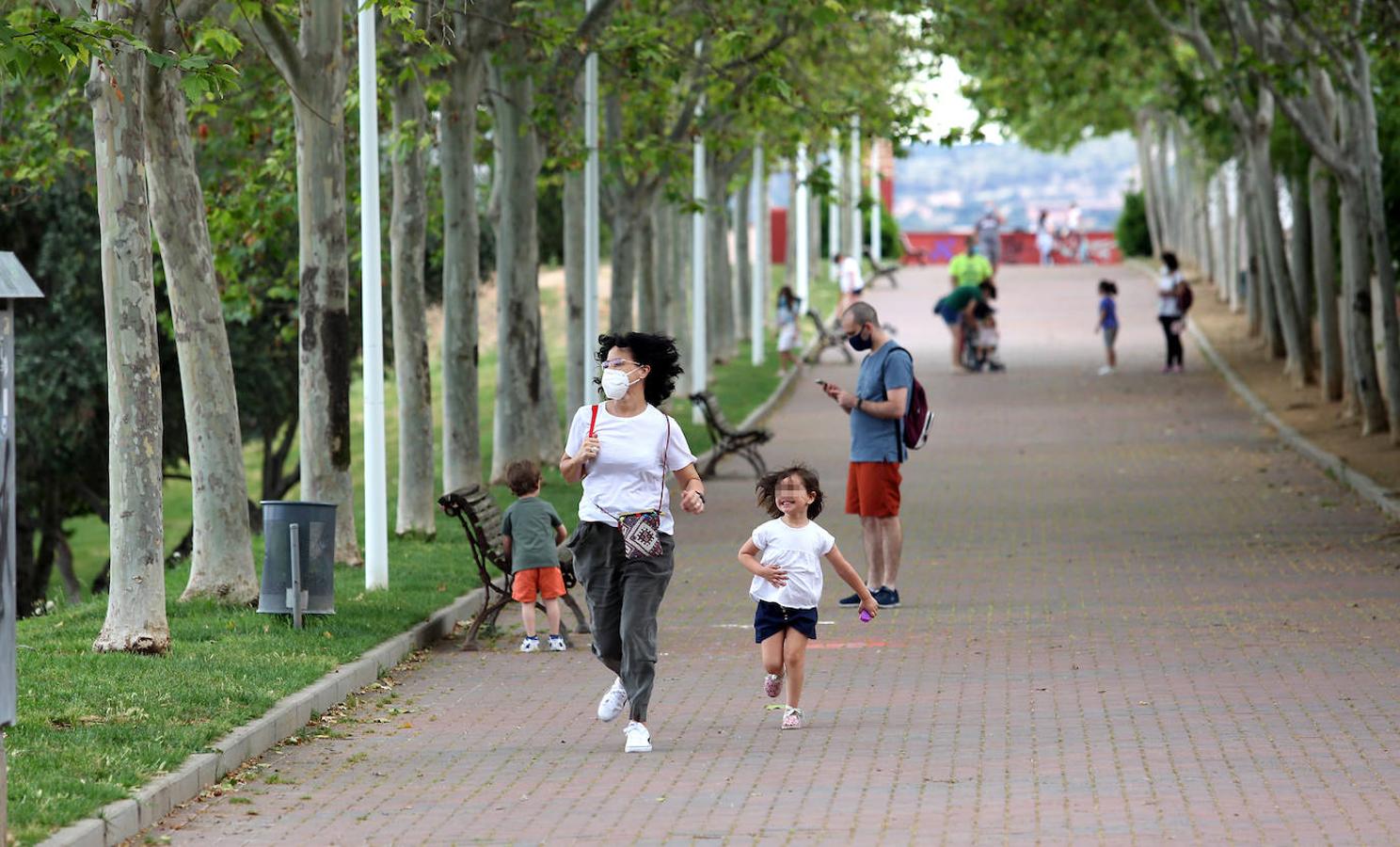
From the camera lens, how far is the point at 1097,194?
530 feet

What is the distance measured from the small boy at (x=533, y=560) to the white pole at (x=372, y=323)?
2083mm

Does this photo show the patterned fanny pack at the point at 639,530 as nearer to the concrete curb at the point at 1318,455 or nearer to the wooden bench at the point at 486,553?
the wooden bench at the point at 486,553

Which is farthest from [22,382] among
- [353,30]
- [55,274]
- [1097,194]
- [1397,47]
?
[1097,194]

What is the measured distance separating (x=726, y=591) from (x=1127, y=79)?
91.9 feet

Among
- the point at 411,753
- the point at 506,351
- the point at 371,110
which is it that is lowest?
the point at 411,753

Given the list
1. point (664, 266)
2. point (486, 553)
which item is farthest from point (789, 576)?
point (664, 266)

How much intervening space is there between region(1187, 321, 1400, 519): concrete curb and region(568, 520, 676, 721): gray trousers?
10.7m

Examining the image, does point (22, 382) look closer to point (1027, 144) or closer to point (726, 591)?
point (726, 591)

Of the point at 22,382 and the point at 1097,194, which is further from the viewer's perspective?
the point at 1097,194

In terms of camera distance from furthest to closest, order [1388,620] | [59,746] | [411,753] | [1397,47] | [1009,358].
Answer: [1009,358]
[1397,47]
[1388,620]
[411,753]
[59,746]

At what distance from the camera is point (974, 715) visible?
9.98 metres

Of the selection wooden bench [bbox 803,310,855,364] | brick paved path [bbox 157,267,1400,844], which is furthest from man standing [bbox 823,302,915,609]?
wooden bench [bbox 803,310,855,364]

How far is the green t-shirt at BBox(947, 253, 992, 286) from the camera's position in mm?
37594

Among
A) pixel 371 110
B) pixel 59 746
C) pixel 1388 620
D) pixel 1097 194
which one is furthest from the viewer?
pixel 1097 194
